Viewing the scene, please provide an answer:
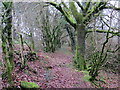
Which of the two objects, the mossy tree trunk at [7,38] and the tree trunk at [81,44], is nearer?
the mossy tree trunk at [7,38]

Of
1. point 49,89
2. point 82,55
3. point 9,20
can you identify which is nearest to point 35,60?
point 82,55

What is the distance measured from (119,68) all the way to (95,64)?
17.6 ft

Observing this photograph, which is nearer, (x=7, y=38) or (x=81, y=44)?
(x=7, y=38)

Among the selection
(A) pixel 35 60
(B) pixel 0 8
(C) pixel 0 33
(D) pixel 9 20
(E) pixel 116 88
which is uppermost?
(B) pixel 0 8

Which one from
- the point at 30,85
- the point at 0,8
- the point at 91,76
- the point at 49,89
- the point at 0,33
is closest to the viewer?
the point at 0,33

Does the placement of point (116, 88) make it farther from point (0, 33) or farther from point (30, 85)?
point (0, 33)

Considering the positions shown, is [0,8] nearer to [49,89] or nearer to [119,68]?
[49,89]

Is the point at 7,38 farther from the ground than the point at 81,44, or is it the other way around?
the point at 7,38

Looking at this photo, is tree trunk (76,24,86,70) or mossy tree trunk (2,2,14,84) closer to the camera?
mossy tree trunk (2,2,14,84)

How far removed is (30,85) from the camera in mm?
5223

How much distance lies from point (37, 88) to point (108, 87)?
4.30 meters

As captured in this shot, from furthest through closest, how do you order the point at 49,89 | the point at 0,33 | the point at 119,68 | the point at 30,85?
the point at 119,68, the point at 49,89, the point at 30,85, the point at 0,33

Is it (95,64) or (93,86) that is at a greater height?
(95,64)

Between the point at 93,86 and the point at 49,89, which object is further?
the point at 93,86
